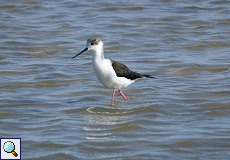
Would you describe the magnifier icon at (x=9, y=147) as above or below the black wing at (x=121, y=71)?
below

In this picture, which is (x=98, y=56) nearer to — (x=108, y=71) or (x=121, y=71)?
(x=108, y=71)

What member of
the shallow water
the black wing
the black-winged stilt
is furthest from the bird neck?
the shallow water

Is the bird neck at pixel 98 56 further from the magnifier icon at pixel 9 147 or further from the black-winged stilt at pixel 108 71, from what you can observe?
the magnifier icon at pixel 9 147

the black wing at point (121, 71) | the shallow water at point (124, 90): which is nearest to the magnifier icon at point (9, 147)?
the shallow water at point (124, 90)

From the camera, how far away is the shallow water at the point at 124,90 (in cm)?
888

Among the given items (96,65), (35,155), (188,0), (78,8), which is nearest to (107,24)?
(78,8)

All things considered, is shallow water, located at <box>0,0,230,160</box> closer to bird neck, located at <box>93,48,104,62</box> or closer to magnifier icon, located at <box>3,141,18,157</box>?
magnifier icon, located at <box>3,141,18,157</box>

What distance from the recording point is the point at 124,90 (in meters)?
11.8

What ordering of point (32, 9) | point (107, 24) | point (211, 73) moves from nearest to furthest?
point (211, 73)
point (107, 24)
point (32, 9)

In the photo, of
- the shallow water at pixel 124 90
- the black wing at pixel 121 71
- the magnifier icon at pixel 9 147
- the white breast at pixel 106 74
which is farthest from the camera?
the black wing at pixel 121 71

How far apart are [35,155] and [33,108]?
2.11 meters

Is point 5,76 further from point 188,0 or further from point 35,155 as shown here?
point 188,0

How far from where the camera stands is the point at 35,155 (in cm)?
845

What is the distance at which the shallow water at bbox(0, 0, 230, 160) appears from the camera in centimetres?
888
